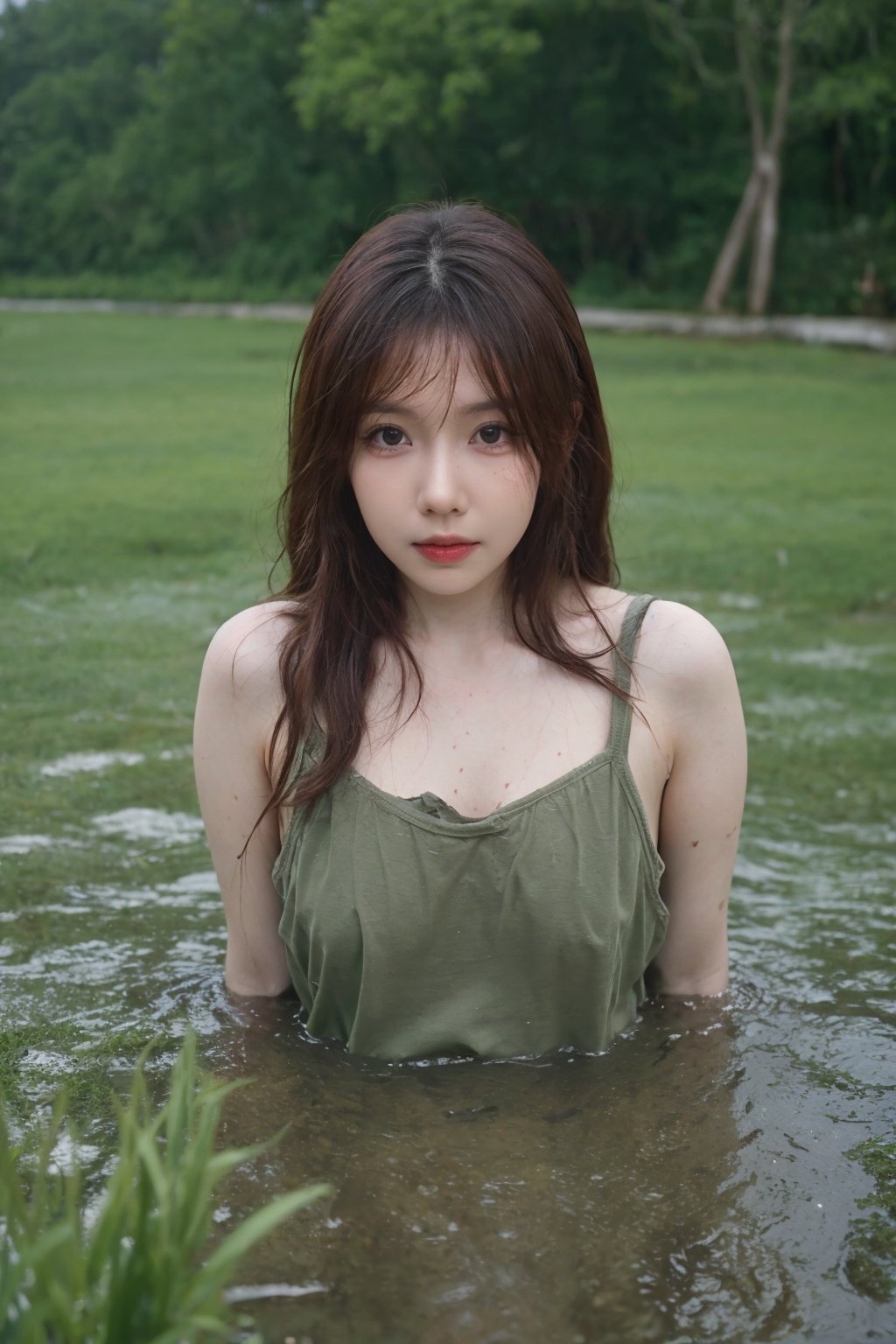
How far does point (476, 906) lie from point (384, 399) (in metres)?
Result: 0.69

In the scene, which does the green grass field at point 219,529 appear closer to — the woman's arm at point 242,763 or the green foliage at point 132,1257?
the woman's arm at point 242,763

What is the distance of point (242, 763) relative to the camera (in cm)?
245

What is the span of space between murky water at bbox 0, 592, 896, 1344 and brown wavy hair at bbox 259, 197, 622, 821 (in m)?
0.48

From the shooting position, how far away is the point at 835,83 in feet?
76.6

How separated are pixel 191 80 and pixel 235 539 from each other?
35.3m

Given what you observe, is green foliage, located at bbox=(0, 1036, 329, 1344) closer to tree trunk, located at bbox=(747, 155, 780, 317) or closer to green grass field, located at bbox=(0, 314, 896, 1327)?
green grass field, located at bbox=(0, 314, 896, 1327)

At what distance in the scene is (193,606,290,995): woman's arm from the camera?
241 centimetres

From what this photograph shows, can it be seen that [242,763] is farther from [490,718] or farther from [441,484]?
[441,484]

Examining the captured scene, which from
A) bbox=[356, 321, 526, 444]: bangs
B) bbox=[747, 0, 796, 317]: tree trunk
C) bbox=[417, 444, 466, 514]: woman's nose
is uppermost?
bbox=[747, 0, 796, 317]: tree trunk

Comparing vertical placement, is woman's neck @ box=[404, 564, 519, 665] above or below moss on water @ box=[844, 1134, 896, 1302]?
above

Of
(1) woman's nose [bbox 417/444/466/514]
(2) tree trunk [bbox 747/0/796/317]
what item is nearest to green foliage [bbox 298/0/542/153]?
(2) tree trunk [bbox 747/0/796/317]

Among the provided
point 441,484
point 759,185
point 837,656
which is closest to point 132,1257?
point 441,484

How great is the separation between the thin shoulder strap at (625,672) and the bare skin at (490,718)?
1 cm

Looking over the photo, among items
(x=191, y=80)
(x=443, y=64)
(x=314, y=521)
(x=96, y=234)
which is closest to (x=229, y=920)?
(x=314, y=521)
